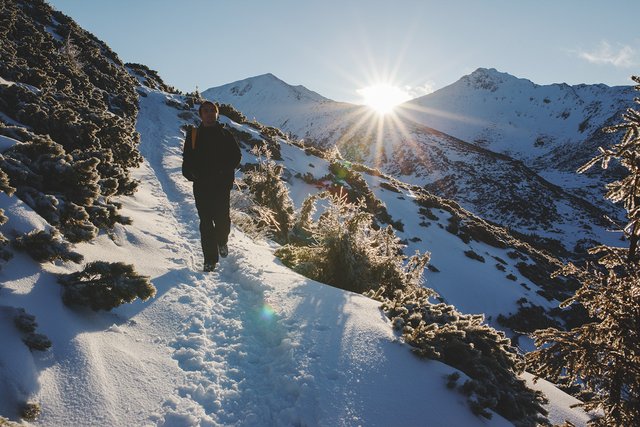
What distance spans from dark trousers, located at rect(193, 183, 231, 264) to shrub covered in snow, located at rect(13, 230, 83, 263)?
7.78 ft

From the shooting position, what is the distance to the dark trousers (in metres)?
6.05

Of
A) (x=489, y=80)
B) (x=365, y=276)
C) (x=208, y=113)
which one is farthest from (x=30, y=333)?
(x=489, y=80)

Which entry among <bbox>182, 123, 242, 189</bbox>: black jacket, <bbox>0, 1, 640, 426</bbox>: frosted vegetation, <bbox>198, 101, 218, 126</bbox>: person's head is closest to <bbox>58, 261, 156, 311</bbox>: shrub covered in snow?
<bbox>0, 1, 640, 426</bbox>: frosted vegetation

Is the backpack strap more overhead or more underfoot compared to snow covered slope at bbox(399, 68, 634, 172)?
more underfoot

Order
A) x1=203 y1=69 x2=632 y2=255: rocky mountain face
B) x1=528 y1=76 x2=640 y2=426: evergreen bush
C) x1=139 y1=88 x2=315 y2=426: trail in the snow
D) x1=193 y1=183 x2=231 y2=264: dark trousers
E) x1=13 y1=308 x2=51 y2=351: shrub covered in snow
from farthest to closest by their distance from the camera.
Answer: x1=203 y1=69 x2=632 y2=255: rocky mountain face → x1=193 y1=183 x2=231 y2=264: dark trousers → x1=139 y1=88 x2=315 y2=426: trail in the snow → x1=528 y1=76 x2=640 y2=426: evergreen bush → x1=13 y1=308 x2=51 y2=351: shrub covered in snow

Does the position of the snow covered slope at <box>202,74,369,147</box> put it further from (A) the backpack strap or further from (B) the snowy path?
(B) the snowy path

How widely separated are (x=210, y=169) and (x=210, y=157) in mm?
189

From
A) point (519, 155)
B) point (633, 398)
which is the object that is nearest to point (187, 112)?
point (633, 398)

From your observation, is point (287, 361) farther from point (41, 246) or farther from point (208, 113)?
point (208, 113)

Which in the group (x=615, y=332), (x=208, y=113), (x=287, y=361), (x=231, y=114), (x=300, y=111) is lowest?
(x=287, y=361)

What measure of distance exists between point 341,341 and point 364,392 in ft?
2.69

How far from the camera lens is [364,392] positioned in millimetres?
3504

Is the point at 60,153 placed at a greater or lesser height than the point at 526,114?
lesser

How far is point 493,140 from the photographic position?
138625 mm
